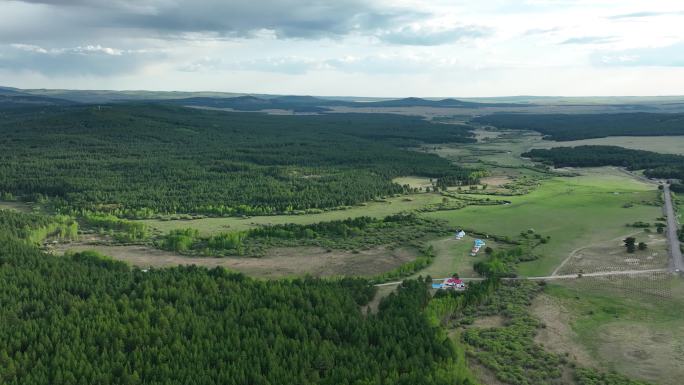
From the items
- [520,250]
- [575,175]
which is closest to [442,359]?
[520,250]

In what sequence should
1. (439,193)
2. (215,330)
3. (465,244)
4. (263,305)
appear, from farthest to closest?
(439,193) → (465,244) → (263,305) → (215,330)

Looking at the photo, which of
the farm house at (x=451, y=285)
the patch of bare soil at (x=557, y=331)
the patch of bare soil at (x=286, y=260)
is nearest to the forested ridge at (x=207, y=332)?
the farm house at (x=451, y=285)

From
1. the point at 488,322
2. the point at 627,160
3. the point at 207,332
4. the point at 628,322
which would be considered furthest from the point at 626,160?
the point at 207,332

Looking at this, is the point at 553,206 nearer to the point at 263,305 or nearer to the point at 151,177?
the point at 263,305

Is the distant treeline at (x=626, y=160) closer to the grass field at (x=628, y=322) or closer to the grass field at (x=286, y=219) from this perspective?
the grass field at (x=286, y=219)

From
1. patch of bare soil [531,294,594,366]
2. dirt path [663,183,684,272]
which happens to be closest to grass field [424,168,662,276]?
dirt path [663,183,684,272]
